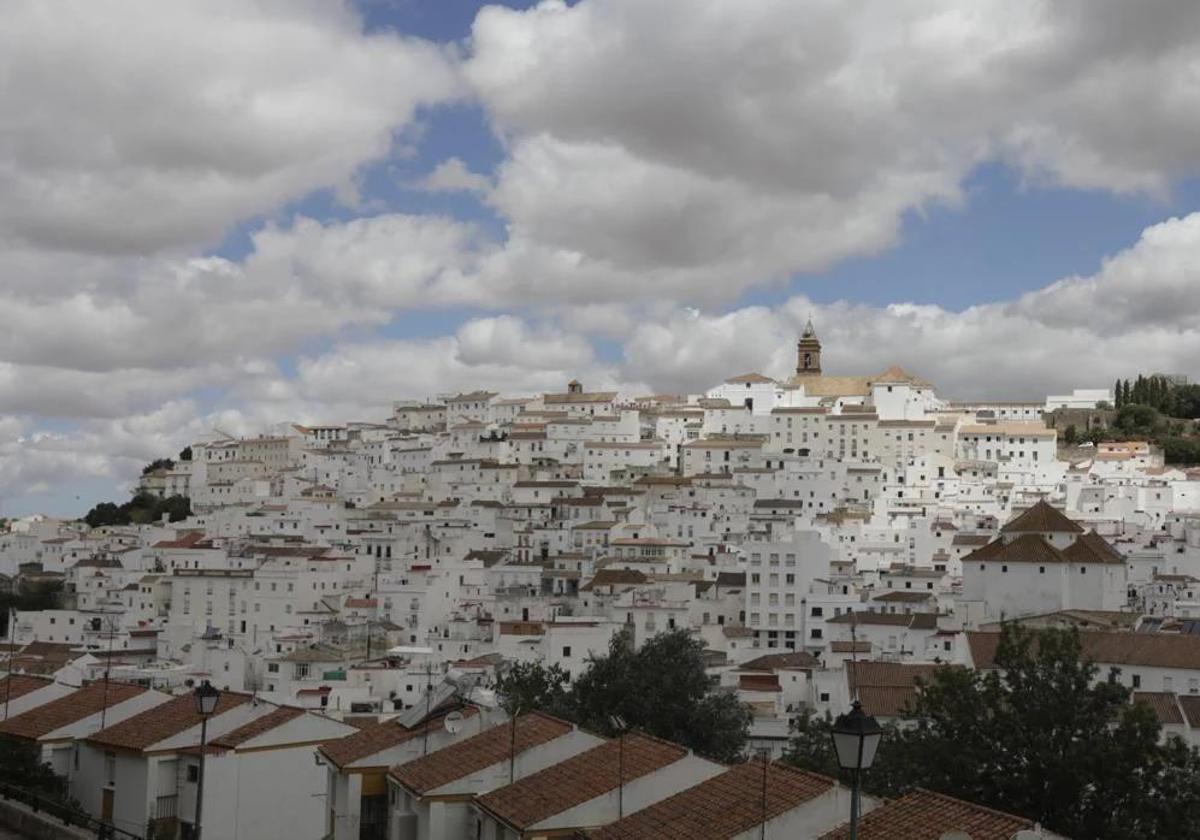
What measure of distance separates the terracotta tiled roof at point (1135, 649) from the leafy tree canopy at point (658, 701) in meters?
11.3

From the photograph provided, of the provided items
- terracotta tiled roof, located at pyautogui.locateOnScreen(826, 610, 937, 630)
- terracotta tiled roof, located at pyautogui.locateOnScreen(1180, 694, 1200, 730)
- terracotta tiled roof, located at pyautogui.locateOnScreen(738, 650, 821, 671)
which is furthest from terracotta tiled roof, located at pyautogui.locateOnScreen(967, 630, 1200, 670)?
terracotta tiled roof, located at pyautogui.locateOnScreen(826, 610, 937, 630)

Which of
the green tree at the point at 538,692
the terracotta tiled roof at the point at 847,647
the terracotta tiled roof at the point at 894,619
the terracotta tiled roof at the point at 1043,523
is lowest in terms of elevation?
the terracotta tiled roof at the point at 847,647

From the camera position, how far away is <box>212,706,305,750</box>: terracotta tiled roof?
55.4ft

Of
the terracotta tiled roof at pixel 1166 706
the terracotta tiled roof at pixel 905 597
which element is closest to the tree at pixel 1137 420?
the terracotta tiled roof at pixel 905 597

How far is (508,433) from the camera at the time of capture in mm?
91250

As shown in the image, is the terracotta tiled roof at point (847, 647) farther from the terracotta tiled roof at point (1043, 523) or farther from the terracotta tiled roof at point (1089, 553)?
the terracotta tiled roof at point (1043, 523)

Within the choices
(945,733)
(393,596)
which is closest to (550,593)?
(393,596)

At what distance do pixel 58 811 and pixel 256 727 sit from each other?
2.67m

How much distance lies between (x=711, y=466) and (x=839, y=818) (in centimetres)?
7483

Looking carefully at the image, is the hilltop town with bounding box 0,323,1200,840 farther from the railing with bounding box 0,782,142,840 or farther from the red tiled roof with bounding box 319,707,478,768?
the railing with bounding box 0,782,142,840

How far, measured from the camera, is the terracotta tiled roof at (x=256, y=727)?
→ 55.4 feet

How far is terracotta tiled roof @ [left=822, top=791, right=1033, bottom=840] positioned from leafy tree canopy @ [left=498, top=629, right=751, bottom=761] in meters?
11.1

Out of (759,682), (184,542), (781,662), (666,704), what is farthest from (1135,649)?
(184,542)

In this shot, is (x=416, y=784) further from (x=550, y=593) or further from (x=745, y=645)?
(x=550, y=593)
